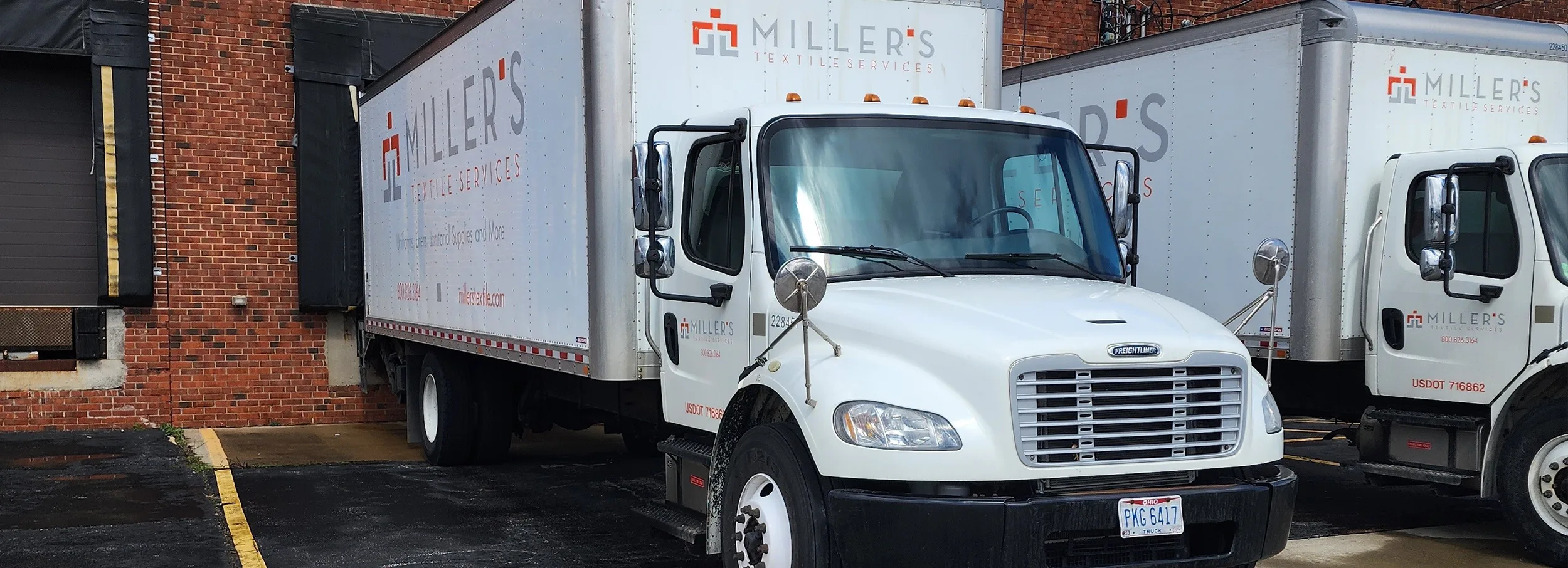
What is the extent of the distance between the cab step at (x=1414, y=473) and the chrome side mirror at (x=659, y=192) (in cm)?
508

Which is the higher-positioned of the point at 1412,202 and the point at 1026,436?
the point at 1412,202

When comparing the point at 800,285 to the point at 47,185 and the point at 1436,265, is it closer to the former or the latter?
the point at 1436,265

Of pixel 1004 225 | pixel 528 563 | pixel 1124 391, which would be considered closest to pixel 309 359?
pixel 528 563

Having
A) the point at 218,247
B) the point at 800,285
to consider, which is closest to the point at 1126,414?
the point at 800,285

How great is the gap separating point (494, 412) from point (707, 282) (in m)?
5.12

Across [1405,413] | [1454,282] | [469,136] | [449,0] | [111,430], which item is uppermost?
[449,0]

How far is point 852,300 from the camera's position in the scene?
5.94 metres

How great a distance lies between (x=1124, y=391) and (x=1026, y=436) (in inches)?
17.4

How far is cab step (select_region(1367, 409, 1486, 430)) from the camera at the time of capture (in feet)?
27.4

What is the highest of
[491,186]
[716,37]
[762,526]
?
[716,37]

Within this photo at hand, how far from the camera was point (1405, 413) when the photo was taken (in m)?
8.75

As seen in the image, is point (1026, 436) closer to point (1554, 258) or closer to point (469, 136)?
point (1554, 258)

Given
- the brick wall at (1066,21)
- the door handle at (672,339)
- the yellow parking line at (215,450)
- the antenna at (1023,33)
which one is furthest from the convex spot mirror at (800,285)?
the antenna at (1023,33)

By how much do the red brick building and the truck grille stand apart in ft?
34.8
